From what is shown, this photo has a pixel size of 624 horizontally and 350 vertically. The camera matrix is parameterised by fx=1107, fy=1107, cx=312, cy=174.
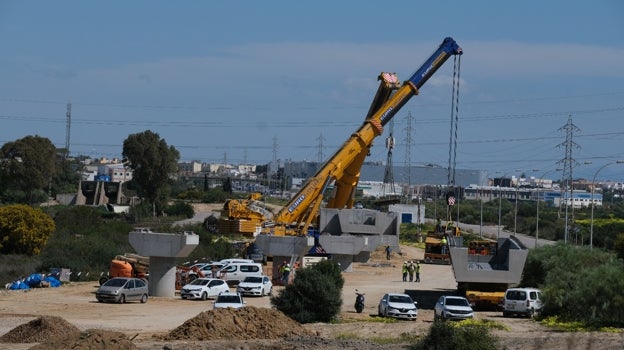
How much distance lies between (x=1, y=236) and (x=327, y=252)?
1979 centimetres

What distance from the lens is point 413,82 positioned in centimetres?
6912

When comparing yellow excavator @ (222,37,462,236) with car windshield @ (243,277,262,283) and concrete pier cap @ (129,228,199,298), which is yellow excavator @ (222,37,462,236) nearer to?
car windshield @ (243,277,262,283)

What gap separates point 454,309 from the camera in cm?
3881

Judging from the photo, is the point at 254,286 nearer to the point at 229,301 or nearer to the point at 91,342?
the point at 229,301

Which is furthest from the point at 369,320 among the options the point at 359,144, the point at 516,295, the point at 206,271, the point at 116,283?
the point at 359,144

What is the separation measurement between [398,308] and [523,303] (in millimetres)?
5079

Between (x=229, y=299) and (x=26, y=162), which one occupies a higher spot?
(x=26, y=162)

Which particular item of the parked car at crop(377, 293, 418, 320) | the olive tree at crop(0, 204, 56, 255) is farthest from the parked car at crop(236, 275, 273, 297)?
the olive tree at crop(0, 204, 56, 255)

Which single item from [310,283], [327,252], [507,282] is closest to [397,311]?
[310,283]

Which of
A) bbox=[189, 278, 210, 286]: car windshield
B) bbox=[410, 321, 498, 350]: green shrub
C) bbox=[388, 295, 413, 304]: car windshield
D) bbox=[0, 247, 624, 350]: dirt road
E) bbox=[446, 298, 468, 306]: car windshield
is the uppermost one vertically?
bbox=[410, 321, 498, 350]: green shrub

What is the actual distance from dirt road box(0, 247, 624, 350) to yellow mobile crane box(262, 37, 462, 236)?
34.4 ft

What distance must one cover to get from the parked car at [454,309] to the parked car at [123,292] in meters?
12.7

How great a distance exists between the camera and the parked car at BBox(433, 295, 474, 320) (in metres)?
38.4

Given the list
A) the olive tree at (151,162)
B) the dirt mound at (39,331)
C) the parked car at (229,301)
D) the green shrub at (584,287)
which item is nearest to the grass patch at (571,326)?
the green shrub at (584,287)
